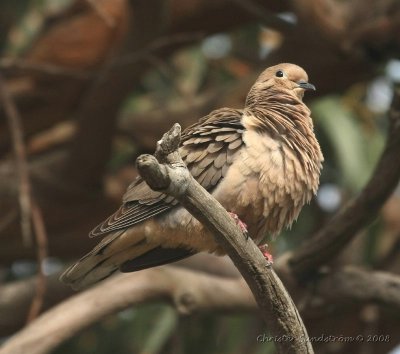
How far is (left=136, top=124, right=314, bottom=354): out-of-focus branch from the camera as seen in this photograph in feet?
9.68

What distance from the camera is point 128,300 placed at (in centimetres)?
541

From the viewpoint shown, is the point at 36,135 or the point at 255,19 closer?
the point at 255,19

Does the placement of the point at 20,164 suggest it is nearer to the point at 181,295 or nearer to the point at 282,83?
the point at 181,295

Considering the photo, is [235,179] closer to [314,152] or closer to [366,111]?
[314,152]

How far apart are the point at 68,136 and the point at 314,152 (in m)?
3.66

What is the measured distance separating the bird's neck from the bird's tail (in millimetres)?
668

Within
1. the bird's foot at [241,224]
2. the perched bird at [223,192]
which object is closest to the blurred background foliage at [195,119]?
the perched bird at [223,192]

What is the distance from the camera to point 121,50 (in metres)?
5.96

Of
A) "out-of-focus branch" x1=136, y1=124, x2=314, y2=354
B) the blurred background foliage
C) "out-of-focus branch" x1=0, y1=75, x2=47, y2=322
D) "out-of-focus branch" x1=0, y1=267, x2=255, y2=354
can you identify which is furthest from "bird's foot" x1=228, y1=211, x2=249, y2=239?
the blurred background foliage

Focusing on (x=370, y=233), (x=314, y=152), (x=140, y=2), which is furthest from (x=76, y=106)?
(x=314, y=152)

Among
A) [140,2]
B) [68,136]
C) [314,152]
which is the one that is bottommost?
[314,152]

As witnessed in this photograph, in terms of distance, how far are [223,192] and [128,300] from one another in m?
1.71

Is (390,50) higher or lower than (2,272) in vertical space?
higher

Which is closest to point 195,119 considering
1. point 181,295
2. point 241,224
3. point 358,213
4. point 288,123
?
point 181,295
